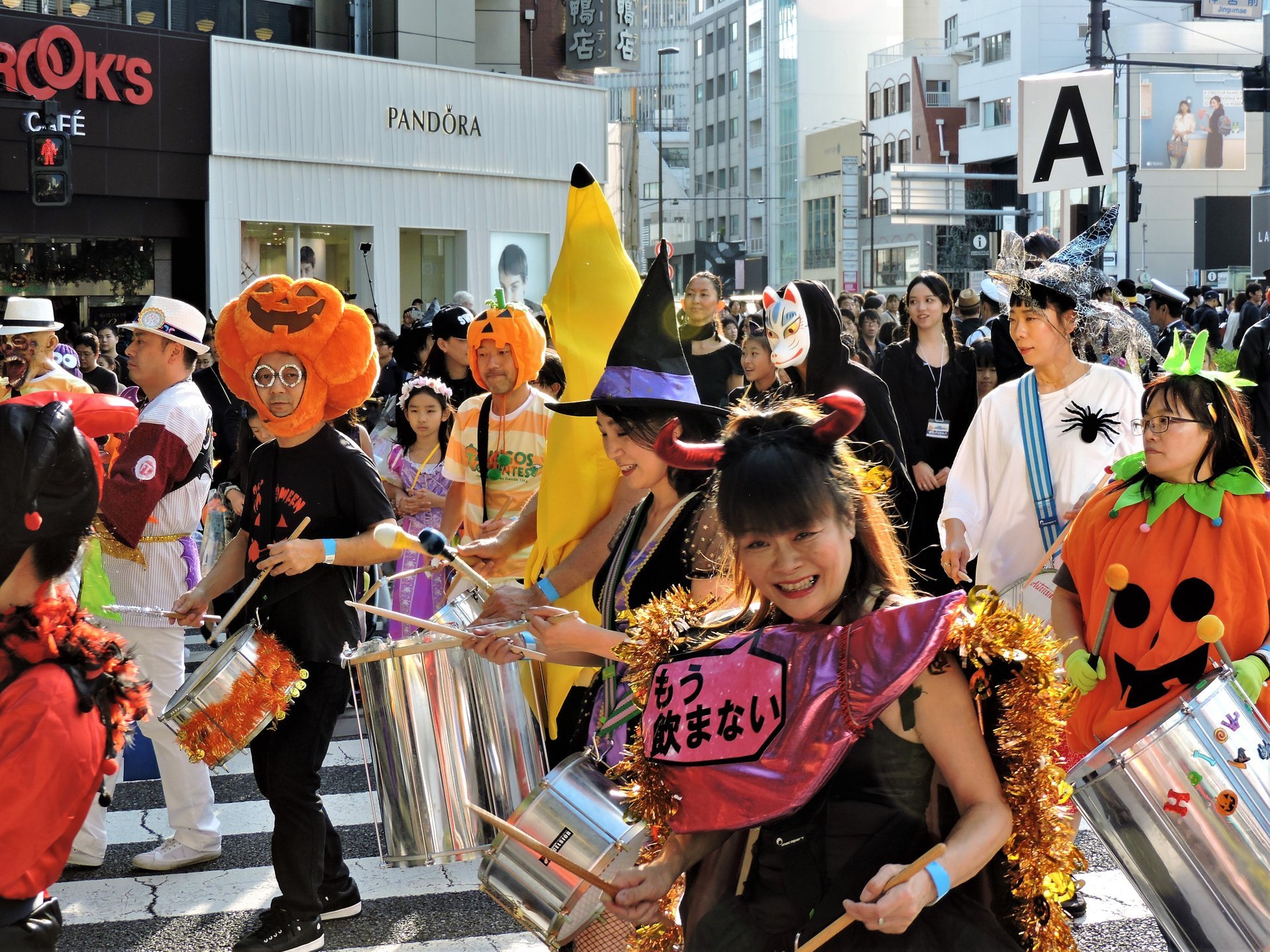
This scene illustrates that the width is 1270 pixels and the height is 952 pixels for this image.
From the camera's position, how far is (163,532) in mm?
5422

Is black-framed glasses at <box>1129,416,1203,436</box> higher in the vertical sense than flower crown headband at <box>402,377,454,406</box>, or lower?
lower

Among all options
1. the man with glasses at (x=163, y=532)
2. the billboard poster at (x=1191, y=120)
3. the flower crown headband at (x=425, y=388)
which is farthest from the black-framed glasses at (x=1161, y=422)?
the billboard poster at (x=1191, y=120)

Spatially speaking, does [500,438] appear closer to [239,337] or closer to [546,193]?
[239,337]

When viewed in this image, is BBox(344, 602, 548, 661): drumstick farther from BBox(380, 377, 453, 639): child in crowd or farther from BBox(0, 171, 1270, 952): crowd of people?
BBox(380, 377, 453, 639): child in crowd

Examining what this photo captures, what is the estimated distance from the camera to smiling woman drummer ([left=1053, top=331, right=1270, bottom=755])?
12.1 ft

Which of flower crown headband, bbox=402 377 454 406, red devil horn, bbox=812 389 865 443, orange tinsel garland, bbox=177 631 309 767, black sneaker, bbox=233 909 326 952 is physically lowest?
black sneaker, bbox=233 909 326 952

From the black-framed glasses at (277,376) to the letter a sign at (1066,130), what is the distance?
226 inches

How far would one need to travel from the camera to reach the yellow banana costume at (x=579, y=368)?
419cm

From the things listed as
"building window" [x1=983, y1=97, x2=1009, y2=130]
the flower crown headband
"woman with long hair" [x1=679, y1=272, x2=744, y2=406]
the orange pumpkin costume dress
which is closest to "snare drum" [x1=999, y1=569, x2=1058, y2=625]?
the orange pumpkin costume dress

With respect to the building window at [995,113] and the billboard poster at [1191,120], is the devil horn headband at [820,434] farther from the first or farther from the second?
the building window at [995,113]

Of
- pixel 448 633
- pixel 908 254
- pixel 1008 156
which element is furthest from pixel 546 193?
pixel 908 254

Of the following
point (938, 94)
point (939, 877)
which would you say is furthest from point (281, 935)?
point (938, 94)

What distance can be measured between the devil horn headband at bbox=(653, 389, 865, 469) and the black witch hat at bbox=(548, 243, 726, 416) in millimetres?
966

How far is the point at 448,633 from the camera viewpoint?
3.34 metres
